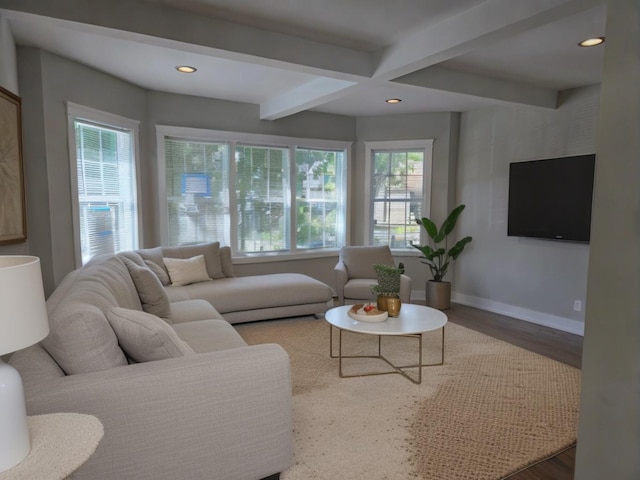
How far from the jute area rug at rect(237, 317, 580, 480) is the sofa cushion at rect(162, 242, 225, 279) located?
112 centimetres

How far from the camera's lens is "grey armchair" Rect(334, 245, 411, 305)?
4.44 metres

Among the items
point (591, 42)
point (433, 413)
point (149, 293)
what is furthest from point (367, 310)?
point (591, 42)

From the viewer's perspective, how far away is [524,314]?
465 cm

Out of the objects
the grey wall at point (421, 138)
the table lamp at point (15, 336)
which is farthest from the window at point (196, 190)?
the table lamp at point (15, 336)

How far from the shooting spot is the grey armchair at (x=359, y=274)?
444cm

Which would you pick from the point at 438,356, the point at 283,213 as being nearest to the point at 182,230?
the point at 283,213

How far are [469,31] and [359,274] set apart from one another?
2.94 m

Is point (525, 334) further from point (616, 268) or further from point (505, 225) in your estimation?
point (616, 268)

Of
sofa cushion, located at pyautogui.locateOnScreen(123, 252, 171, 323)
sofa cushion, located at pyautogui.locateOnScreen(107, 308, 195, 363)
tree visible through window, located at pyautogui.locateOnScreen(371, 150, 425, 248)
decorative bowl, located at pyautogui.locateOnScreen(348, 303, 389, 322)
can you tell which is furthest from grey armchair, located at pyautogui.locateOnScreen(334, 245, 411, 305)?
sofa cushion, located at pyautogui.locateOnScreen(107, 308, 195, 363)

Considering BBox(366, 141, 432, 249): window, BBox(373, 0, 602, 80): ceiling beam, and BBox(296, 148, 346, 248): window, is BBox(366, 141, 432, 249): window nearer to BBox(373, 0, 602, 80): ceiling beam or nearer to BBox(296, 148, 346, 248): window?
BBox(296, 148, 346, 248): window

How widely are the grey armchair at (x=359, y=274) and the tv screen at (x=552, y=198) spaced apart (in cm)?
145

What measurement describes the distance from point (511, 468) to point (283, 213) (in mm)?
3927

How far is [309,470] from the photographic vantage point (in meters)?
1.95

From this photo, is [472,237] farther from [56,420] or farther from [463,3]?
[56,420]
